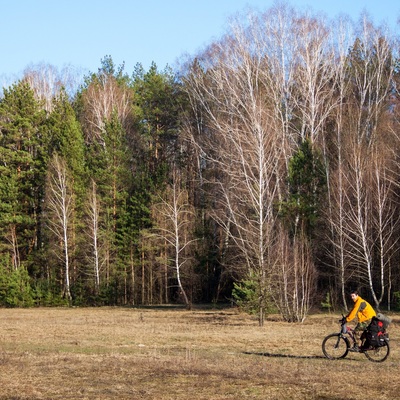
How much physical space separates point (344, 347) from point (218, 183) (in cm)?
2886

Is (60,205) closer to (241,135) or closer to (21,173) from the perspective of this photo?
(21,173)

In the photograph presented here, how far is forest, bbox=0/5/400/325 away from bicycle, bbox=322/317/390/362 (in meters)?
20.7

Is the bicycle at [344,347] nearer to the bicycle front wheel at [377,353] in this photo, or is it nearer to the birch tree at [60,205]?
the bicycle front wheel at [377,353]

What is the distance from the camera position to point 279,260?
30344 millimetres

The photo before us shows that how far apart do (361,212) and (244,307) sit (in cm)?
1163

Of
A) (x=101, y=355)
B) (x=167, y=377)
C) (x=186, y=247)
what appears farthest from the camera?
(x=186, y=247)

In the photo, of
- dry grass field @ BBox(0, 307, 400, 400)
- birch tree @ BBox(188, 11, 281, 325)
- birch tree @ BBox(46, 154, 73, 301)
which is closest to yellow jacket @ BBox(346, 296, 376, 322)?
dry grass field @ BBox(0, 307, 400, 400)

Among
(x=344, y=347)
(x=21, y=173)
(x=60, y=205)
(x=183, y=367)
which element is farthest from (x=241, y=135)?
(x=183, y=367)

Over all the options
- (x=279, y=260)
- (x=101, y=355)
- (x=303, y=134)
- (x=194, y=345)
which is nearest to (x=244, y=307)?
(x=279, y=260)

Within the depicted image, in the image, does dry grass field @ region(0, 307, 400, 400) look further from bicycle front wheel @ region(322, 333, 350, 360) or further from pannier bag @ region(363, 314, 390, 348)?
pannier bag @ region(363, 314, 390, 348)

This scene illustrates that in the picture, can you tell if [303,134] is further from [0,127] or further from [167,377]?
[167,377]

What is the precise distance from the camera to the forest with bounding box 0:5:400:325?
133ft

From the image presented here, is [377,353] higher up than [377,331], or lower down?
lower down

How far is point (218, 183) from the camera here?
44.8m
